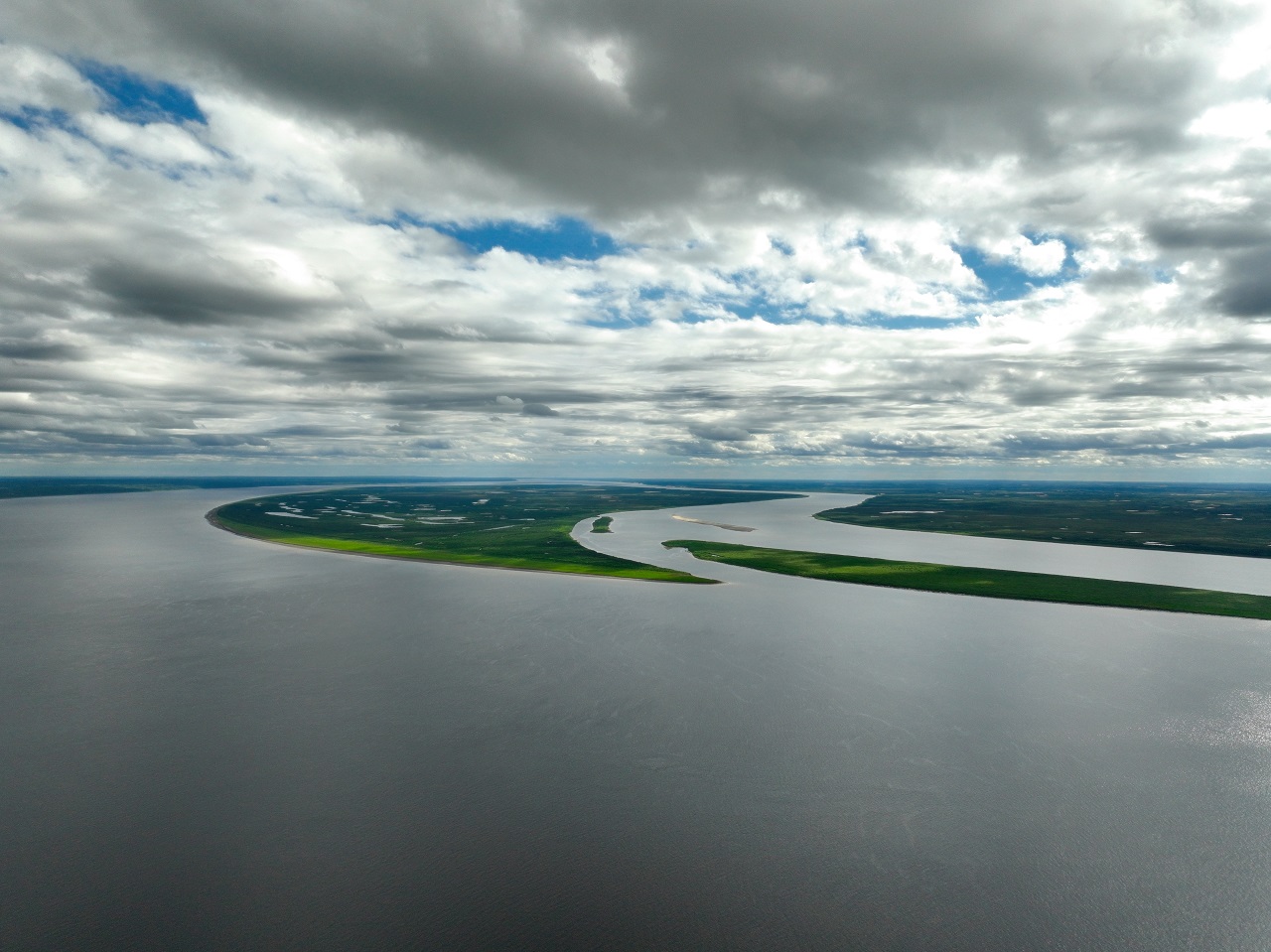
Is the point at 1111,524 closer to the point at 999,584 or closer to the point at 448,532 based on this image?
the point at 999,584

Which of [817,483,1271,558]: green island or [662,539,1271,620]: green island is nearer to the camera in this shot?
[662,539,1271,620]: green island

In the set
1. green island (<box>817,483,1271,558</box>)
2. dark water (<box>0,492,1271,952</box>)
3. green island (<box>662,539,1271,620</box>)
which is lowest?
dark water (<box>0,492,1271,952</box>)

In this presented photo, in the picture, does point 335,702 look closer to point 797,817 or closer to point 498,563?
point 797,817

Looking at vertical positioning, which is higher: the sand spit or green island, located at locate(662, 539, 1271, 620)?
the sand spit

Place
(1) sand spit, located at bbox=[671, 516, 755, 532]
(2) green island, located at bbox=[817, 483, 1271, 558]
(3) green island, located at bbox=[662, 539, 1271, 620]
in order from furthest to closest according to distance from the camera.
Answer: (1) sand spit, located at bbox=[671, 516, 755, 532] → (2) green island, located at bbox=[817, 483, 1271, 558] → (3) green island, located at bbox=[662, 539, 1271, 620]

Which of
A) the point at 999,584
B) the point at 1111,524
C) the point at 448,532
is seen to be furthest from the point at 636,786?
the point at 1111,524

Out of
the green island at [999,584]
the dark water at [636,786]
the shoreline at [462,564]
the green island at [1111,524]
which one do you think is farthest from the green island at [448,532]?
the green island at [1111,524]

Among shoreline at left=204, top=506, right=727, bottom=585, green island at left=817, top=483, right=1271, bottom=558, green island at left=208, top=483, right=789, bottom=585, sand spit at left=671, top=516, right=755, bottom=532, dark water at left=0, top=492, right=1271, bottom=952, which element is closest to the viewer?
dark water at left=0, top=492, right=1271, bottom=952

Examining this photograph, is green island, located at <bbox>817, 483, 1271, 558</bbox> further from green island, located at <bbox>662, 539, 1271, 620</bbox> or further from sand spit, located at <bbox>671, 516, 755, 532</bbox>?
green island, located at <bbox>662, 539, 1271, 620</bbox>

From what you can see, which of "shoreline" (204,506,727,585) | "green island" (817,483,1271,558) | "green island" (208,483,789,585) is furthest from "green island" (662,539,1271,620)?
"green island" (817,483,1271,558)
